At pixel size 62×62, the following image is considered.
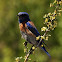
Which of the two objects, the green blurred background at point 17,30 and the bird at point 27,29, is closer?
the bird at point 27,29

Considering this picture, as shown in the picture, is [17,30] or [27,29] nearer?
[27,29]

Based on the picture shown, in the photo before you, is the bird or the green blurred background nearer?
the bird

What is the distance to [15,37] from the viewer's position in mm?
13109

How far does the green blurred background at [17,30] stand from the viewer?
12.1m

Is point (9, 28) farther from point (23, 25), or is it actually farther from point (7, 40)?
point (23, 25)

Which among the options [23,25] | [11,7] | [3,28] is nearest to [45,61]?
[3,28]

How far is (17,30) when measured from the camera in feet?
40.2

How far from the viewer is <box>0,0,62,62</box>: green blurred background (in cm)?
1205

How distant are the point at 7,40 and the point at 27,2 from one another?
233 centimetres

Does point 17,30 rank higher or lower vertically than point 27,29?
lower

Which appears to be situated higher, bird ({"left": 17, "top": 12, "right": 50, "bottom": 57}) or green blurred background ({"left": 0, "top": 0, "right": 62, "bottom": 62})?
bird ({"left": 17, "top": 12, "right": 50, "bottom": 57})

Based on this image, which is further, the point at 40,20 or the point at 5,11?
the point at 5,11

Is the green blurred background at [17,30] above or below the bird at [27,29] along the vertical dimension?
below

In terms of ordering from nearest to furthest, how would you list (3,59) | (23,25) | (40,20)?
(23,25), (40,20), (3,59)
